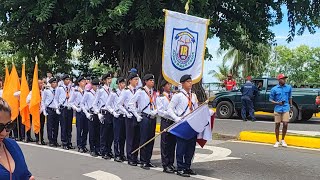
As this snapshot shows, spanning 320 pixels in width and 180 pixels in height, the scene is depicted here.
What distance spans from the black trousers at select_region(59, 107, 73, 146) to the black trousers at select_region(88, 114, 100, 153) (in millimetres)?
1030

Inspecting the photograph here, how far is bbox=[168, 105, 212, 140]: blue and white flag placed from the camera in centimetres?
708

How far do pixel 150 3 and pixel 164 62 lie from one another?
819 centimetres

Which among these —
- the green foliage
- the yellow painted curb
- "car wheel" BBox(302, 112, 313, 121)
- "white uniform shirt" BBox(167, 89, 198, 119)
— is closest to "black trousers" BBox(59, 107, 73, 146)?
"white uniform shirt" BBox(167, 89, 198, 119)

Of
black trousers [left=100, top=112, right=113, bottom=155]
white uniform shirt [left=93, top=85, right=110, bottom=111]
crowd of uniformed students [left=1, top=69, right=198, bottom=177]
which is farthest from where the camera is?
white uniform shirt [left=93, top=85, right=110, bottom=111]

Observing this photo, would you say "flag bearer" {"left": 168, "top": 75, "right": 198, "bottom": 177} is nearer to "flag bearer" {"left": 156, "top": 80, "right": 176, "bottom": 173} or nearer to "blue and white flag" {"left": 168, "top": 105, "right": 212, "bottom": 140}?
"blue and white flag" {"left": 168, "top": 105, "right": 212, "bottom": 140}

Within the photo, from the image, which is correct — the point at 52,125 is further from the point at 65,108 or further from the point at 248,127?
the point at 248,127

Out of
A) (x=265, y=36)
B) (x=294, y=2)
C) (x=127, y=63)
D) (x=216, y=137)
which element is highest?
(x=294, y=2)

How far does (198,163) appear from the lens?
26.9ft

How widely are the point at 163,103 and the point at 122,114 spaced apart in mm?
1147

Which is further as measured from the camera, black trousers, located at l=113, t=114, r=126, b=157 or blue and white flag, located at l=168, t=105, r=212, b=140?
black trousers, located at l=113, t=114, r=126, b=157

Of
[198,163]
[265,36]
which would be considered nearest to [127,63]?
[265,36]

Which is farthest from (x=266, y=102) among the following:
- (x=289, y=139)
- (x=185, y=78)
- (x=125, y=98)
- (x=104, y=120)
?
(x=185, y=78)

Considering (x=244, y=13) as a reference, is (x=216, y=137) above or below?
below

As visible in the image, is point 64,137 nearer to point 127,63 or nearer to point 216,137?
point 216,137
